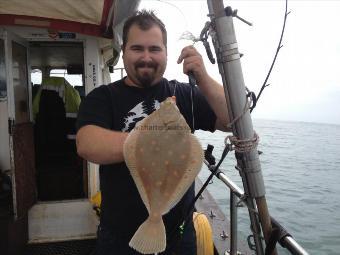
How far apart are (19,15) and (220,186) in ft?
28.0

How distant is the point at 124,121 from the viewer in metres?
1.97

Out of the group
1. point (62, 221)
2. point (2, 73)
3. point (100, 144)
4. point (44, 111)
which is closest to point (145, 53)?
point (100, 144)

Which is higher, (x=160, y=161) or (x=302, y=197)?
(x=160, y=161)

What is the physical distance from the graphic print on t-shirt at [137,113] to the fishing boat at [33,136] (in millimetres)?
1661

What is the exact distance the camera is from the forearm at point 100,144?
1533 millimetres

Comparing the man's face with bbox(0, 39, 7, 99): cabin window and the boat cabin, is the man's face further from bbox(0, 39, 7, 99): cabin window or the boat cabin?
bbox(0, 39, 7, 99): cabin window

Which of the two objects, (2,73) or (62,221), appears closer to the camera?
(2,73)

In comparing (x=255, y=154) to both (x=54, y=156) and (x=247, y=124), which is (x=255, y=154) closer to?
(x=247, y=124)

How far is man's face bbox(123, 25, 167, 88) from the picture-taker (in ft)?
6.19

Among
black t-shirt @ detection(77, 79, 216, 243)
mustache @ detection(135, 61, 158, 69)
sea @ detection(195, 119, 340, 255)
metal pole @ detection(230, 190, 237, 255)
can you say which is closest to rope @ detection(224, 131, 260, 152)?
black t-shirt @ detection(77, 79, 216, 243)

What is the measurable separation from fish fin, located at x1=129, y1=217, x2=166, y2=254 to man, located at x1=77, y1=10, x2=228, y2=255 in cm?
56

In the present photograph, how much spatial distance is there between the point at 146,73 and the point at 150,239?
3.23 ft

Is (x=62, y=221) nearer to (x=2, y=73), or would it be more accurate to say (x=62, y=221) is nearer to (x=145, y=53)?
(x=2, y=73)

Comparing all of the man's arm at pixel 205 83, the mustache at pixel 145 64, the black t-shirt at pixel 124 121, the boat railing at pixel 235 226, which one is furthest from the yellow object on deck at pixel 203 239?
the mustache at pixel 145 64
